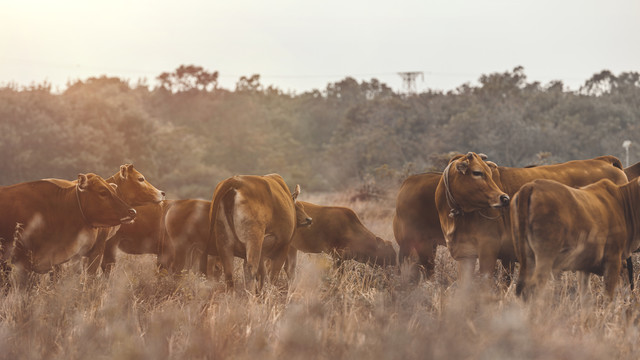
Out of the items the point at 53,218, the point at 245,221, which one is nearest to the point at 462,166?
the point at 245,221

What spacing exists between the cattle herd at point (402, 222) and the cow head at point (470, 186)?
0.04 feet

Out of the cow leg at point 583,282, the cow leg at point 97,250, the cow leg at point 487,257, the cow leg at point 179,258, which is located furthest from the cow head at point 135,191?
the cow leg at point 583,282

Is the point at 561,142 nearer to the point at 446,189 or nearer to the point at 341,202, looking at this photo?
the point at 341,202

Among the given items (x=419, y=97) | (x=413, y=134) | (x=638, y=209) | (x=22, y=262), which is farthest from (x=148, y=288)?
(x=419, y=97)

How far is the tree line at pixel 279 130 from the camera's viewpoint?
35.3 m

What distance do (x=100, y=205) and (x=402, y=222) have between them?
12.0 ft

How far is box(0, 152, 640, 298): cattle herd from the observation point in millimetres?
5875

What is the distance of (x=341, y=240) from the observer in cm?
980

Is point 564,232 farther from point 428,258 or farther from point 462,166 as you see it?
point 428,258

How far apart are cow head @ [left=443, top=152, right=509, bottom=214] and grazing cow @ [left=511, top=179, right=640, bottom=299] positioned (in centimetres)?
70

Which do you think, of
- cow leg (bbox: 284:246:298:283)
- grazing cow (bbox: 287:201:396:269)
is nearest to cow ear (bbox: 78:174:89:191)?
cow leg (bbox: 284:246:298:283)

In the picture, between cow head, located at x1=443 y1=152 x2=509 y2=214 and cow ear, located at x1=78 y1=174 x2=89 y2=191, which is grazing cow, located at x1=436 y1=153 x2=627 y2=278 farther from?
cow ear, located at x1=78 y1=174 x2=89 y2=191

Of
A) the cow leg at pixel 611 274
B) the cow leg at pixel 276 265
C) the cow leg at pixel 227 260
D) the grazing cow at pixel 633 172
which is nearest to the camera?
the cow leg at pixel 611 274

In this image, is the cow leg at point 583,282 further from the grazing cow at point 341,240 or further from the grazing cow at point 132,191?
the grazing cow at point 132,191
